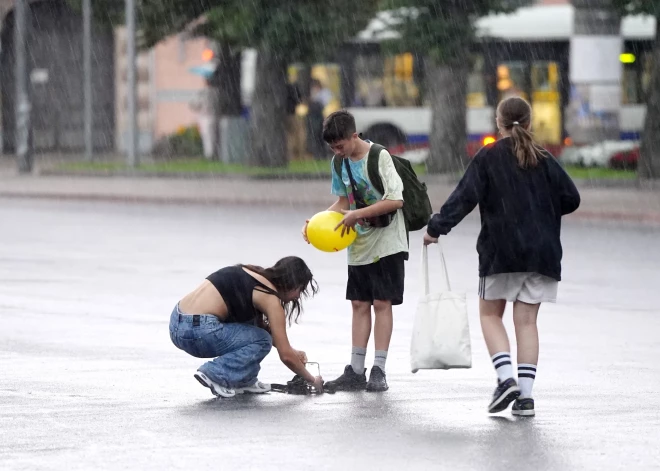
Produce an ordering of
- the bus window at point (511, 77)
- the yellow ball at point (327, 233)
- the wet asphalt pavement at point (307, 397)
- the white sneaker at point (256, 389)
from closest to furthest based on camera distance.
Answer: the wet asphalt pavement at point (307, 397)
the yellow ball at point (327, 233)
the white sneaker at point (256, 389)
the bus window at point (511, 77)

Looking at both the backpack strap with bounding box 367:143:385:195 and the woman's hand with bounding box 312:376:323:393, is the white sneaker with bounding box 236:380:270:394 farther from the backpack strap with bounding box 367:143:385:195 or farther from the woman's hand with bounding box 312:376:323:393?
the backpack strap with bounding box 367:143:385:195

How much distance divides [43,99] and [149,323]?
128ft

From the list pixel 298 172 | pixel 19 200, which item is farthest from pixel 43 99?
pixel 19 200

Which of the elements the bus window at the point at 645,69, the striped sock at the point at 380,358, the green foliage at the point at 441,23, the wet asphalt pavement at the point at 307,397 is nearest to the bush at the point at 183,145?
the bus window at the point at 645,69

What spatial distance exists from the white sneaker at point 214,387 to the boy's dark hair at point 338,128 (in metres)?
1.37

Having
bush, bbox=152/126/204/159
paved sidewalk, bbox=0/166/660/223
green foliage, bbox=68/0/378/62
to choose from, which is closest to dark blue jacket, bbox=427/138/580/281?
paved sidewalk, bbox=0/166/660/223

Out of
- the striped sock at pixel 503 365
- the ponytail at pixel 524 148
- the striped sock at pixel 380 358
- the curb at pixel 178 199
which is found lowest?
the curb at pixel 178 199

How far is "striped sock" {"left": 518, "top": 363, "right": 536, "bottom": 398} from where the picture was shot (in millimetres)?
7797

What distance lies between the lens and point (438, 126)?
106 feet

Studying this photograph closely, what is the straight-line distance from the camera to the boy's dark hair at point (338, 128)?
830 cm

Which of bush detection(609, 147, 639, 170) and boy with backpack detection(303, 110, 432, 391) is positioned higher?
boy with backpack detection(303, 110, 432, 391)

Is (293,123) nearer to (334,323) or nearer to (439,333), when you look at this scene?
(334,323)

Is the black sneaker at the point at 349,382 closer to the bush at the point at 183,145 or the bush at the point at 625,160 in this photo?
the bush at the point at 625,160

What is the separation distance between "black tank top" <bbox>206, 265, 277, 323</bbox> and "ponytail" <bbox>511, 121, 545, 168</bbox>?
1.46 m
